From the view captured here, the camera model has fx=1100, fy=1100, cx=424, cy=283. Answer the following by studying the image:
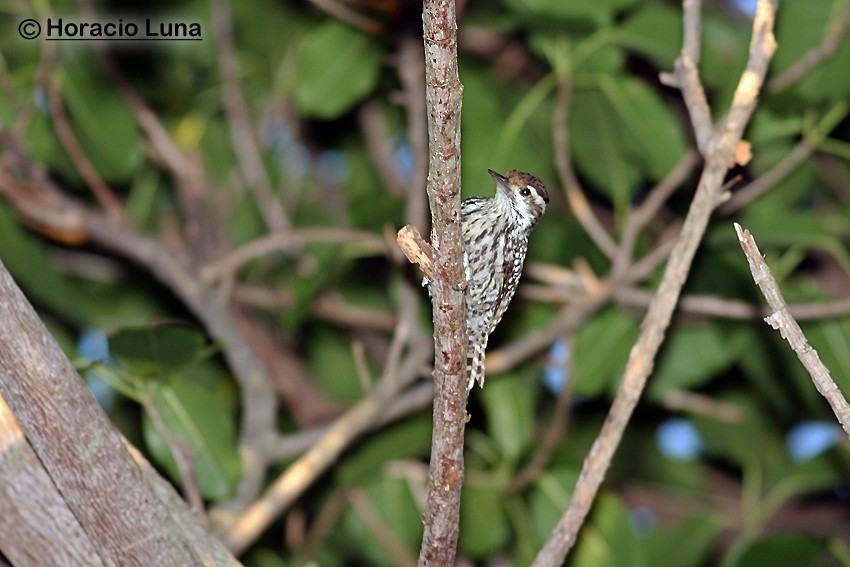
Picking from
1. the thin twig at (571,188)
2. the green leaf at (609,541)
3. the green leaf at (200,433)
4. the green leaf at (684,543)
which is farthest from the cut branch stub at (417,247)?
the green leaf at (684,543)

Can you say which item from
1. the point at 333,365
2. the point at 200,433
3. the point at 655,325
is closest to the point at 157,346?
the point at 200,433

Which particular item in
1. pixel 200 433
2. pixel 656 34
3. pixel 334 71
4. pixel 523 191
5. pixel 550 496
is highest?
pixel 656 34

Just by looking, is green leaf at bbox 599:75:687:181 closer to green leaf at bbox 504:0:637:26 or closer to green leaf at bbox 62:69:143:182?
green leaf at bbox 504:0:637:26

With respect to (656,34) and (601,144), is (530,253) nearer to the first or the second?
(601,144)

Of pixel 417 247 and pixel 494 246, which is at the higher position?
pixel 494 246

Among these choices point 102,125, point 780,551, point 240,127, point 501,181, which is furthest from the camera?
point 240,127

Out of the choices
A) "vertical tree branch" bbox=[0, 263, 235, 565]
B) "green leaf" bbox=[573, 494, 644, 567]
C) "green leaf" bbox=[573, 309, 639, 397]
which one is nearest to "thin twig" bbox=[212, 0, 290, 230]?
"green leaf" bbox=[573, 309, 639, 397]

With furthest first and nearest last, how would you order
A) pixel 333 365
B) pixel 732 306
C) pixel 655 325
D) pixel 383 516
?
pixel 333 365 < pixel 383 516 < pixel 732 306 < pixel 655 325

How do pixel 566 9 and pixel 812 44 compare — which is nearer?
pixel 566 9
